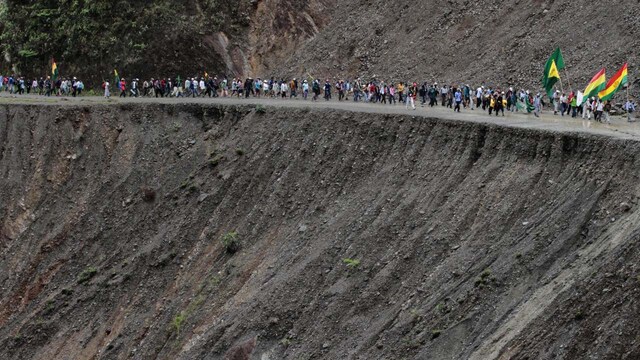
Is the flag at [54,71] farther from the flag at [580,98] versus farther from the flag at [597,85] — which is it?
the flag at [597,85]

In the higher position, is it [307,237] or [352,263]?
[307,237]

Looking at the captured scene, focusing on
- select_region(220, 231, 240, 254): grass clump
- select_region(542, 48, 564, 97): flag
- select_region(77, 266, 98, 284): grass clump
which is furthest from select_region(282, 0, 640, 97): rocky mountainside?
select_region(77, 266, 98, 284): grass clump

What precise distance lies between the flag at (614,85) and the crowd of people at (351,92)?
2.40ft

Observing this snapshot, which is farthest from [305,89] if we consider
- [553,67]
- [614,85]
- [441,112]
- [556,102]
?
[614,85]

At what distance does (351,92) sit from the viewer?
54500mm

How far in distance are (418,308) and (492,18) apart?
2376 cm

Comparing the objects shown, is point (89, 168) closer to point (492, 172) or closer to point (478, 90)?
point (478, 90)

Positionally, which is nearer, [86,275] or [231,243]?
[231,243]

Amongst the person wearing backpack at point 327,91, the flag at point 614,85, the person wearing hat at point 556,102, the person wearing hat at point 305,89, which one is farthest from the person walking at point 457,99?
the person wearing hat at point 305,89

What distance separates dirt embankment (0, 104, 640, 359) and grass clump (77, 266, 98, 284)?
75 mm

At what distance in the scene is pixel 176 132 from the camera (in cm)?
5019

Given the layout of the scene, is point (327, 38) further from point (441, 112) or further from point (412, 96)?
point (441, 112)

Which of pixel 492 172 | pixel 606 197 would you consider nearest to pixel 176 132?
pixel 492 172

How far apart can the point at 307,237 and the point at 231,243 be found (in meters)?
3.49
